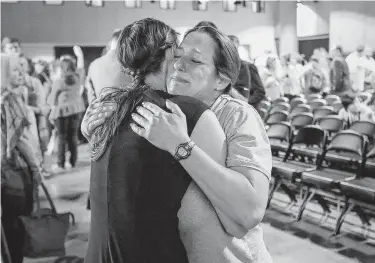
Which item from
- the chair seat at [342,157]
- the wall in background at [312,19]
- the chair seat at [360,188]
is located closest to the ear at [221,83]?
the chair seat at [360,188]

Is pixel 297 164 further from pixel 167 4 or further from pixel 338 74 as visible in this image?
pixel 167 4

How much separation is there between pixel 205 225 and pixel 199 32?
55cm

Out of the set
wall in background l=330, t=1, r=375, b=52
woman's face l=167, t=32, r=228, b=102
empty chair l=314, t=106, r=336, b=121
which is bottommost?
empty chair l=314, t=106, r=336, b=121

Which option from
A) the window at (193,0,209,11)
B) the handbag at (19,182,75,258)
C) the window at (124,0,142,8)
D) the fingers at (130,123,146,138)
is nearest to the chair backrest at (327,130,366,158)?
the handbag at (19,182,75,258)

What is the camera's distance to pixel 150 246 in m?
1.17

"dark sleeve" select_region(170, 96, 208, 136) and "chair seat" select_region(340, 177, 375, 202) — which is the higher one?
"dark sleeve" select_region(170, 96, 208, 136)

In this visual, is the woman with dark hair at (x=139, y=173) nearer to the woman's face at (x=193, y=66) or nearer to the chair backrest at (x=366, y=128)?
the woman's face at (x=193, y=66)

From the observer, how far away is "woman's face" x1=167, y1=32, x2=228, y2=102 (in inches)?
53.9

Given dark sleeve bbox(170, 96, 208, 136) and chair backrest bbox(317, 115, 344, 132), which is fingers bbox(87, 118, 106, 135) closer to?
dark sleeve bbox(170, 96, 208, 136)

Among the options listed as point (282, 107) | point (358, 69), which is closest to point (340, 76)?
point (282, 107)

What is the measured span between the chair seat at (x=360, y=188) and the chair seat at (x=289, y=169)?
0.68 meters

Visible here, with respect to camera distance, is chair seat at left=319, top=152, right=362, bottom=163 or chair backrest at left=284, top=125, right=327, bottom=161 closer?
chair seat at left=319, top=152, right=362, bottom=163

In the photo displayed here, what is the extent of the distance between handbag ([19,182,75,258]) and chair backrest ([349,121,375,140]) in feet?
12.2

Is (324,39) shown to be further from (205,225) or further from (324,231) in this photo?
(205,225)
